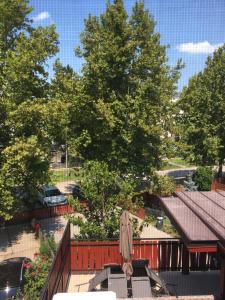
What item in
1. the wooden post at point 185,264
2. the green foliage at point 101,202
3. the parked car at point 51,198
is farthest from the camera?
the parked car at point 51,198

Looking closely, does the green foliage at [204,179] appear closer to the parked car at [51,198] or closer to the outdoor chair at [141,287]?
the parked car at [51,198]

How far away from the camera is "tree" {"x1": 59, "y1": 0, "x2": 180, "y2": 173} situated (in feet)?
43.9

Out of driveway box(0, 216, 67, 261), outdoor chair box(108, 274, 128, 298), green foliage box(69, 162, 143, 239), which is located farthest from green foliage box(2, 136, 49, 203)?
outdoor chair box(108, 274, 128, 298)

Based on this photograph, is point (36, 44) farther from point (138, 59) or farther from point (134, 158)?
point (134, 158)

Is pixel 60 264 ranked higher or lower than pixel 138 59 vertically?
lower

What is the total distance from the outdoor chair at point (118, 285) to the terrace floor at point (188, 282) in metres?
1.27

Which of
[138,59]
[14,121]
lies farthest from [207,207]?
[138,59]

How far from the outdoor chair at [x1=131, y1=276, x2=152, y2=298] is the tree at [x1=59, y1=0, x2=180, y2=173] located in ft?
22.7

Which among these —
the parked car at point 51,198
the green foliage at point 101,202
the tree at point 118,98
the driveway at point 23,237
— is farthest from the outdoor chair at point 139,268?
the parked car at point 51,198

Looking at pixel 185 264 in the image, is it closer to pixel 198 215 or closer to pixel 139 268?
pixel 139 268

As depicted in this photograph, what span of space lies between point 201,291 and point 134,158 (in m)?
7.41

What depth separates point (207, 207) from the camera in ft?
25.4

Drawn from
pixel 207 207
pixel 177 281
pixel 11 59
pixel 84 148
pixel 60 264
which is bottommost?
pixel 177 281

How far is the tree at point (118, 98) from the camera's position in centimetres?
1337
